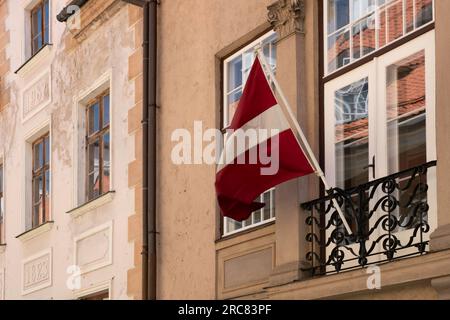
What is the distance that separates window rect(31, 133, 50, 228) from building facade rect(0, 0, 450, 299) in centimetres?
3

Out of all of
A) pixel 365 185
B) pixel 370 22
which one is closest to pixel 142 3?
pixel 370 22

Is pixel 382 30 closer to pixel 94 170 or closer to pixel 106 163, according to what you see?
pixel 106 163

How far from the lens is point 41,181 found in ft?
59.8

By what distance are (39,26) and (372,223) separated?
1024 cm

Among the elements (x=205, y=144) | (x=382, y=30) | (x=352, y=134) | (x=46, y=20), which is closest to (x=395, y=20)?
(x=382, y=30)

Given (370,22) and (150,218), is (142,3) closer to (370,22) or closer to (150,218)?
(150,218)

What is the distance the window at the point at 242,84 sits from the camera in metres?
12.2

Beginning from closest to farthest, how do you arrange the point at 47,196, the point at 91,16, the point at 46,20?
the point at 91,16 → the point at 47,196 → the point at 46,20

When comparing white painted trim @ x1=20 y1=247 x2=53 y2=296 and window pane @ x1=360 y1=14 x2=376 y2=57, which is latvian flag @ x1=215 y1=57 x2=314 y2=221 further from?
white painted trim @ x1=20 y1=247 x2=53 y2=296

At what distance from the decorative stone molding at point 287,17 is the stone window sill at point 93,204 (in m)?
4.50

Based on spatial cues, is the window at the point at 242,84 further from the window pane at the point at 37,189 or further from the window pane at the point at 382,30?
the window pane at the point at 37,189

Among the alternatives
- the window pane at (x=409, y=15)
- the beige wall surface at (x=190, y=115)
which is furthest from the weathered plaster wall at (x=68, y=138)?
the window pane at (x=409, y=15)

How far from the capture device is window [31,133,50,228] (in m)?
17.9
